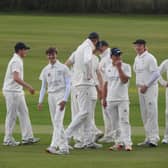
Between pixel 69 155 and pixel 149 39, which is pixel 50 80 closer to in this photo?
pixel 69 155

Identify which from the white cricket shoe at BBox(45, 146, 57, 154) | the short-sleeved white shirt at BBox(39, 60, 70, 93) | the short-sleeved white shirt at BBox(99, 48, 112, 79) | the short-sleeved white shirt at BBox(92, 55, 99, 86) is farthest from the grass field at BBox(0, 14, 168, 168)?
the short-sleeved white shirt at BBox(99, 48, 112, 79)

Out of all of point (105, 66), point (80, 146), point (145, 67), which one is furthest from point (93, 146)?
point (145, 67)

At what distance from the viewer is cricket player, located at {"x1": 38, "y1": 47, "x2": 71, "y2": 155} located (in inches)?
597

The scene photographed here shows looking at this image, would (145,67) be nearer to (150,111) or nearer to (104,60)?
(150,111)

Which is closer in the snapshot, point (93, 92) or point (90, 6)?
point (93, 92)

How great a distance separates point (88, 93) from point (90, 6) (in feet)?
205

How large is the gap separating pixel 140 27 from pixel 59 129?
4388 cm

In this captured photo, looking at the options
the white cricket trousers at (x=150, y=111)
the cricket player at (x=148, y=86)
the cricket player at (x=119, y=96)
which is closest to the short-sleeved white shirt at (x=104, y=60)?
the cricket player at (x=148, y=86)

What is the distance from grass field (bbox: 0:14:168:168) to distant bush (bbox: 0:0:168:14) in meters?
8.57

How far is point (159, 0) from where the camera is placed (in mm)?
79000

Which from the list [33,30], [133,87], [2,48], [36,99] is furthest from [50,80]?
[33,30]

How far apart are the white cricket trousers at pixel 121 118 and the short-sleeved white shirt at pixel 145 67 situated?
96 centimetres

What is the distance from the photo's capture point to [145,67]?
1659 centimetres

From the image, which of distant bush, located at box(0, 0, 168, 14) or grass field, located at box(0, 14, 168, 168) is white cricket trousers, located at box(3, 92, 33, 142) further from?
distant bush, located at box(0, 0, 168, 14)
